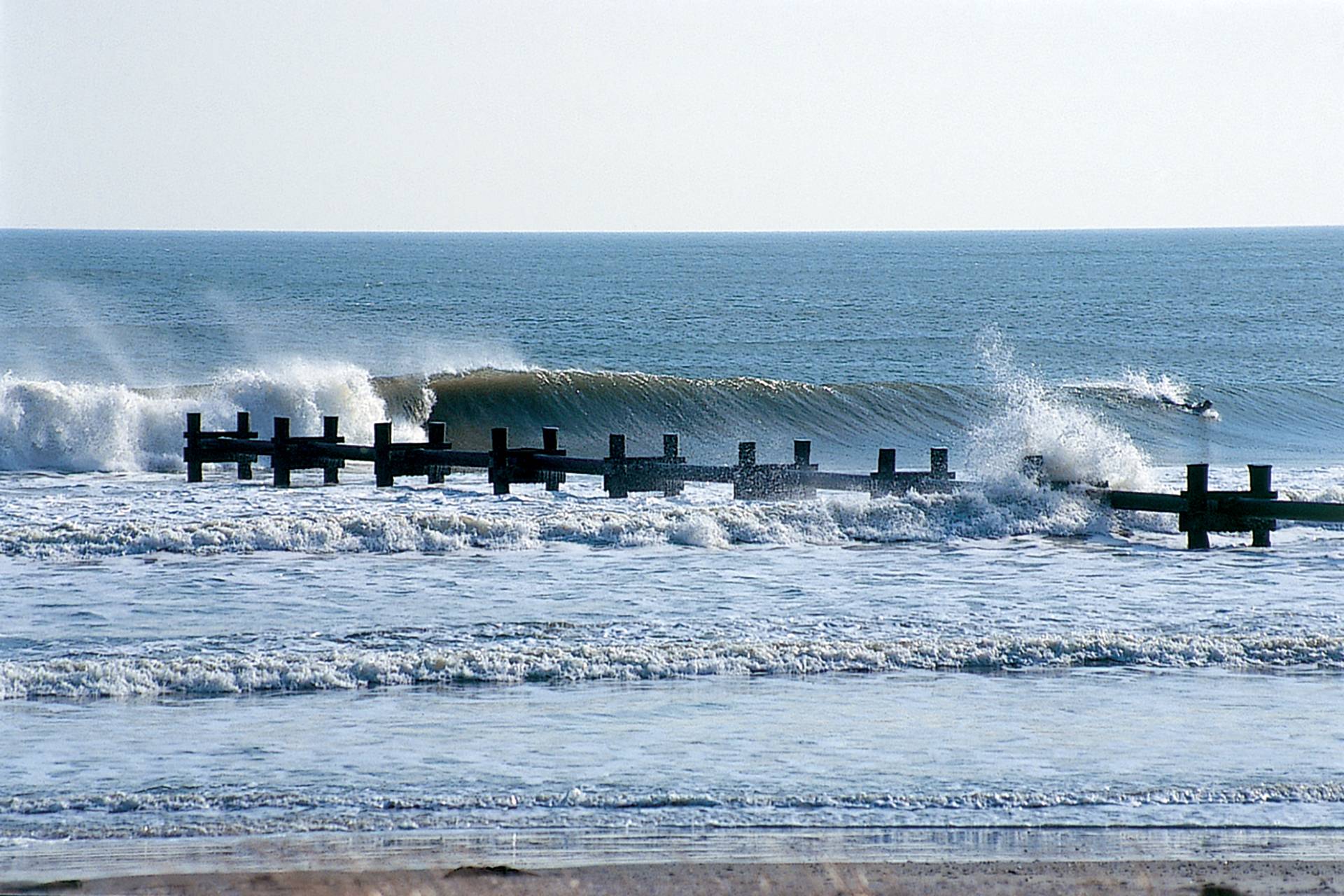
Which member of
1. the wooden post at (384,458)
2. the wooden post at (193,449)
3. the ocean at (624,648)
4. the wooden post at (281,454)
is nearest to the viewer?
the ocean at (624,648)

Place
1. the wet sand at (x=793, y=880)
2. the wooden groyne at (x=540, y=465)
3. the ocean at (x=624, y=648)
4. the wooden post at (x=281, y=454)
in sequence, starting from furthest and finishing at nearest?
the wooden post at (x=281, y=454) → the wooden groyne at (x=540, y=465) → the ocean at (x=624, y=648) → the wet sand at (x=793, y=880)

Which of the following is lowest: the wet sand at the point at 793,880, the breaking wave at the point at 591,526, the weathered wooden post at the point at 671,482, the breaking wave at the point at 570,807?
the wet sand at the point at 793,880

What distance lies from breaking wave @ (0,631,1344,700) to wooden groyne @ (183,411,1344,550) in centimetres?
480

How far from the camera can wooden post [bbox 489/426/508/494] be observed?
18344 mm

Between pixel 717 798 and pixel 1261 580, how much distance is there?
7.52 meters

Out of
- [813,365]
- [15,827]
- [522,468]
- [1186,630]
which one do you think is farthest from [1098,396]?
[15,827]

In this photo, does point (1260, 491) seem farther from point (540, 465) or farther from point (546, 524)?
point (540, 465)

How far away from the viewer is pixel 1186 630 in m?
10.8

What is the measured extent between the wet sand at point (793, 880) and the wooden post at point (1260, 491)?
30.4ft

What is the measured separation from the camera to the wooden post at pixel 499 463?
18.3m

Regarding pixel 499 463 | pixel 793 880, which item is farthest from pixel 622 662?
pixel 499 463

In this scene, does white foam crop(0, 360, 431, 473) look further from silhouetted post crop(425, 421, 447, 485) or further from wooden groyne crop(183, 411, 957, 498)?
silhouetted post crop(425, 421, 447, 485)

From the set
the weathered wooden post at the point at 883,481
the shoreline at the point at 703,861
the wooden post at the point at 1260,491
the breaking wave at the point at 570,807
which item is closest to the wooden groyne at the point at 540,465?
the weathered wooden post at the point at 883,481

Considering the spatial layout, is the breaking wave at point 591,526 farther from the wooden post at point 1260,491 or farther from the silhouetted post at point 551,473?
the silhouetted post at point 551,473
